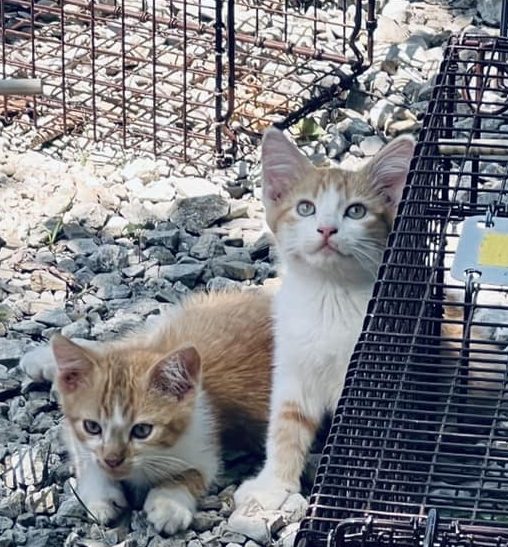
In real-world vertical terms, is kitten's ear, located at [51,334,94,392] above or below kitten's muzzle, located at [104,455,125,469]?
above

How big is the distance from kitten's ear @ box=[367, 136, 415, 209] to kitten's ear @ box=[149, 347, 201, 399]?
629mm

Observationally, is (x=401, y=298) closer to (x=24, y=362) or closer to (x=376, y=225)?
(x=376, y=225)

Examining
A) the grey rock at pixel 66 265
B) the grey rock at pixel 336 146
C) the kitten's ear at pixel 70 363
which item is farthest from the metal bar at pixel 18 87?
the grey rock at pixel 336 146

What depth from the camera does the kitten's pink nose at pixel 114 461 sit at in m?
3.29

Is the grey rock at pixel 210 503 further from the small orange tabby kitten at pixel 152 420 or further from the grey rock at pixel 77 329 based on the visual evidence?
the grey rock at pixel 77 329

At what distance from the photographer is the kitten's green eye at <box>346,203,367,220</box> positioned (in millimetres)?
3533

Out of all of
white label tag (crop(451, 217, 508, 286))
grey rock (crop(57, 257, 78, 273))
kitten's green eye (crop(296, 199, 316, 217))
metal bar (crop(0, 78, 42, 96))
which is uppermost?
white label tag (crop(451, 217, 508, 286))

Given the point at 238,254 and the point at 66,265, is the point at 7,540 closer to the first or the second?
the point at 66,265

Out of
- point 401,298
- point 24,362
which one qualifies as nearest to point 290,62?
point 24,362

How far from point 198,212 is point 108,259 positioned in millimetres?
454

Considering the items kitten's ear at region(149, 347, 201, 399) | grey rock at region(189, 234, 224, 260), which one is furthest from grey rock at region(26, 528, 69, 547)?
grey rock at region(189, 234, 224, 260)

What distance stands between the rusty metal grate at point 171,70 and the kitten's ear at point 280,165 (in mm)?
1579

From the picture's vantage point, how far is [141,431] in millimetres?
3371

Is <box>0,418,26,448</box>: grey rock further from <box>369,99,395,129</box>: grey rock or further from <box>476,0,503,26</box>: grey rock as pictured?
<box>476,0,503,26</box>: grey rock
